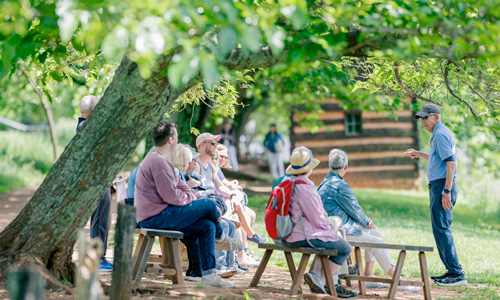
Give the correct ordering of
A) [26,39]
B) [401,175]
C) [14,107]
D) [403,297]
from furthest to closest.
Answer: [14,107]
[401,175]
[403,297]
[26,39]

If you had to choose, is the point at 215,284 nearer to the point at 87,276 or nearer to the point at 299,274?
the point at 299,274

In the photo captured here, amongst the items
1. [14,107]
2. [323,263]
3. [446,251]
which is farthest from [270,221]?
[14,107]

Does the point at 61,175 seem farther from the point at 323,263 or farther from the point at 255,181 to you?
the point at 255,181

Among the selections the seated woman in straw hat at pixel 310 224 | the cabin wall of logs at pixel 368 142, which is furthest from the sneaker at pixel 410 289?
the cabin wall of logs at pixel 368 142

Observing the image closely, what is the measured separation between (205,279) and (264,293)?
619 mm

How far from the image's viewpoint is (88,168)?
17.7 ft

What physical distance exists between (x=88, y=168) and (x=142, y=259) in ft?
4.04

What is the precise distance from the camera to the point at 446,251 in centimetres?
731

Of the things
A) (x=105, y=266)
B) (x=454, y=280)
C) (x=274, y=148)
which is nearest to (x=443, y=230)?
(x=454, y=280)

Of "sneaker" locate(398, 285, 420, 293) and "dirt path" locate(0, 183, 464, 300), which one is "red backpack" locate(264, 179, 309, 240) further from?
"sneaker" locate(398, 285, 420, 293)

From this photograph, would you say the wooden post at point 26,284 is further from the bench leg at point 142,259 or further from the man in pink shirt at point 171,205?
the man in pink shirt at point 171,205

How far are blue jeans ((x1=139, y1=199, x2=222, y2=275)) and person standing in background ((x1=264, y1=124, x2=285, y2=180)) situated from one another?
14.1 m

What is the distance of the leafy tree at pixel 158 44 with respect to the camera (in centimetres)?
365

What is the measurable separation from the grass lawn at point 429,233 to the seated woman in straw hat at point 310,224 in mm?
1669
